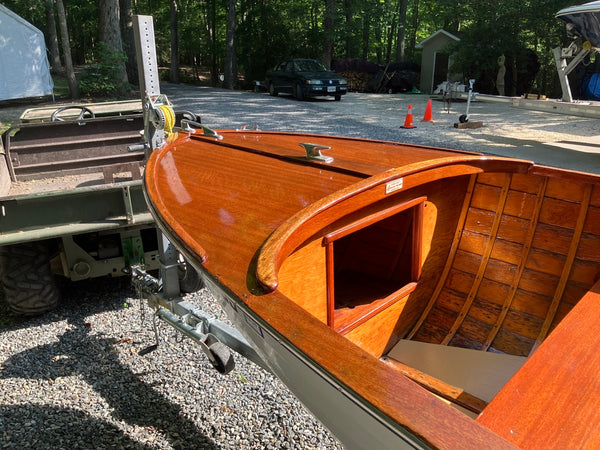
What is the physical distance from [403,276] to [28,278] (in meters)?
2.80

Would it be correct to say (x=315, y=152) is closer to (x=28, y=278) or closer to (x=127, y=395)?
(x=127, y=395)

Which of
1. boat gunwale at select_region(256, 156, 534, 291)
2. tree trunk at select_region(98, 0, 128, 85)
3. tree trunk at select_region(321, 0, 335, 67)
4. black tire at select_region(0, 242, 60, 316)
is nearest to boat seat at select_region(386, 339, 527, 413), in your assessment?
boat gunwale at select_region(256, 156, 534, 291)

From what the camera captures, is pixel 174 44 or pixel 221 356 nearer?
pixel 221 356

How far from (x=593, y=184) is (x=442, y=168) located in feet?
3.11

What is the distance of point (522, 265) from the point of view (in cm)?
308

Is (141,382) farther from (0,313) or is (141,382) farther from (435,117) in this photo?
(435,117)

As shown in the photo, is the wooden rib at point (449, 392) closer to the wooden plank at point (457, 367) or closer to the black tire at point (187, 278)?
the wooden plank at point (457, 367)

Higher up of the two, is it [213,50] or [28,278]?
[213,50]

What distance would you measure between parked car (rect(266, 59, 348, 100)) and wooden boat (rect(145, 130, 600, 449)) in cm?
1451

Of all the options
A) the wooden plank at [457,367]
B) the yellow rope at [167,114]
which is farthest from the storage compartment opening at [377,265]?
the yellow rope at [167,114]

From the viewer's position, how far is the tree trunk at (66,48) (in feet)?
51.2

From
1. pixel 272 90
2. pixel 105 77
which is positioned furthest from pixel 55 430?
pixel 272 90

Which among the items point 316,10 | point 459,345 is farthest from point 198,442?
point 316,10

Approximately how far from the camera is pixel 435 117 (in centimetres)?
1422
